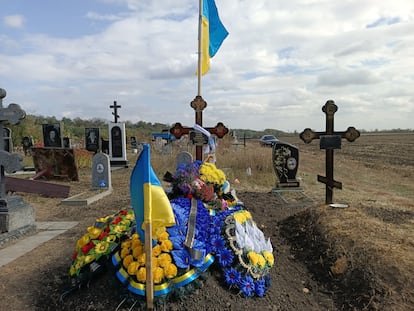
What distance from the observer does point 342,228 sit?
5496 mm

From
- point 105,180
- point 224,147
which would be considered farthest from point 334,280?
point 224,147

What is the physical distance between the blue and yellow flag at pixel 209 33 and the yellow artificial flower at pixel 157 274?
22.8 feet

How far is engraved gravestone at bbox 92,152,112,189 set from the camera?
33.8 ft

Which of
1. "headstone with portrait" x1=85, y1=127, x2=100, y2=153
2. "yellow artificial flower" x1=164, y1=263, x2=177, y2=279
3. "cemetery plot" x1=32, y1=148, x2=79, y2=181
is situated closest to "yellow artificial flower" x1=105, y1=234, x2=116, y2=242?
"yellow artificial flower" x1=164, y1=263, x2=177, y2=279

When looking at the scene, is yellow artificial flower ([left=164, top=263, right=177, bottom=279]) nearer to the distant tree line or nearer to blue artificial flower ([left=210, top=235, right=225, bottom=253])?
blue artificial flower ([left=210, top=235, right=225, bottom=253])

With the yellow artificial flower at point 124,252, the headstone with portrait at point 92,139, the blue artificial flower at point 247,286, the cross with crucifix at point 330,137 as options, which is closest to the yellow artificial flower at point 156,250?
the yellow artificial flower at point 124,252

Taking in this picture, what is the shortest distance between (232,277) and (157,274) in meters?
0.81

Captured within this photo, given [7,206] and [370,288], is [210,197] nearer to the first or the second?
[370,288]

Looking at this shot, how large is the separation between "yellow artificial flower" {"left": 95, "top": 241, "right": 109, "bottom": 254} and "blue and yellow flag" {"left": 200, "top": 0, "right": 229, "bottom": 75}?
648 cm

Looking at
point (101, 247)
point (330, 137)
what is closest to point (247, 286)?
point (101, 247)

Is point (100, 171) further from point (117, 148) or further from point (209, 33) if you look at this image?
point (117, 148)

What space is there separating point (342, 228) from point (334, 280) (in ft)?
4.30

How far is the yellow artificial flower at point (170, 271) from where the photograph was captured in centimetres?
329

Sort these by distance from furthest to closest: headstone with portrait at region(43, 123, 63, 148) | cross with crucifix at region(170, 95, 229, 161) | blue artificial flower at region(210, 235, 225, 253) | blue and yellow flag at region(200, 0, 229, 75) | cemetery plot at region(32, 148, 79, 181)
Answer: headstone with portrait at region(43, 123, 63, 148) → cemetery plot at region(32, 148, 79, 181) → blue and yellow flag at region(200, 0, 229, 75) → cross with crucifix at region(170, 95, 229, 161) → blue artificial flower at region(210, 235, 225, 253)
